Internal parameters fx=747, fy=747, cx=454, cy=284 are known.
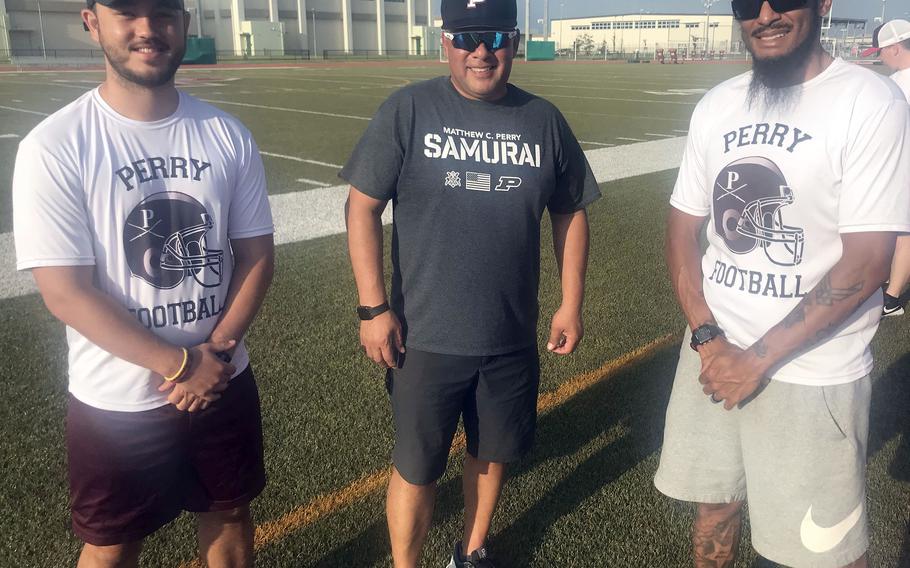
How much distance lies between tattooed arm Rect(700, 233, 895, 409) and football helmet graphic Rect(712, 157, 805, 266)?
124 mm

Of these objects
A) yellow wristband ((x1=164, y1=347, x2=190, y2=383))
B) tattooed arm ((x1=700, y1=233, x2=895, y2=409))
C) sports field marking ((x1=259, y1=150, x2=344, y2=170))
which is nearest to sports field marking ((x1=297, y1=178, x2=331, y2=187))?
sports field marking ((x1=259, y1=150, x2=344, y2=170))

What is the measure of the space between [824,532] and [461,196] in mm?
1328

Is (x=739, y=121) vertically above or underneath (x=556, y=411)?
above

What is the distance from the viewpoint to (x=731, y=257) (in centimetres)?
208

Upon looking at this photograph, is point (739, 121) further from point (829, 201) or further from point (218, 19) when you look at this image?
point (218, 19)

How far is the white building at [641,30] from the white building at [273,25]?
33522 mm

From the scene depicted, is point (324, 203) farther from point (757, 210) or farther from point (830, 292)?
point (830, 292)

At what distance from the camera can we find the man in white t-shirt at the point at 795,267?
1.80 m

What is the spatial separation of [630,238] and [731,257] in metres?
4.60

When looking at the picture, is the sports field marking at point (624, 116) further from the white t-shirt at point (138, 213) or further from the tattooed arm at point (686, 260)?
the white t-shirt at point (138, 213)

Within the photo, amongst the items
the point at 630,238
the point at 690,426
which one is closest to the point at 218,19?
the point at 630,238

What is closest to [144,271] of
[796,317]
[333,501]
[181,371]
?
[181,371]

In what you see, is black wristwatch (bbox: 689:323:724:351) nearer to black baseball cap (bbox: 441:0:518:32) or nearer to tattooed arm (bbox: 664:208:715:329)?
tattooed arm (bbox: 664:208:715:329)

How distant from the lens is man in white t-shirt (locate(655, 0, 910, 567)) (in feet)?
5.90
